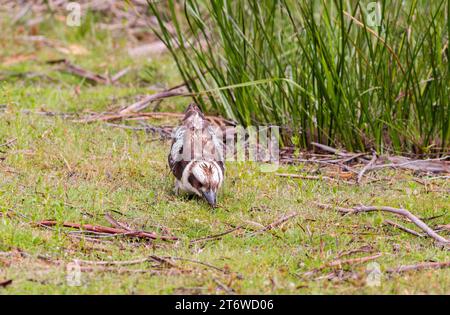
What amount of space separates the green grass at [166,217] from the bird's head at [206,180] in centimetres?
13

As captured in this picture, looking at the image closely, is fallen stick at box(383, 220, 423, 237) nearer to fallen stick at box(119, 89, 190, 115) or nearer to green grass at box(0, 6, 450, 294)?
green grass at box(0, 6, 450, 294)

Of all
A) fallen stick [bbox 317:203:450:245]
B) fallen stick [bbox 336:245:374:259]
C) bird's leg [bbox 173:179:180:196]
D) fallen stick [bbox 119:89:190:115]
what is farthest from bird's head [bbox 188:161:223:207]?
fallen stick [bbox 119:89:190:115]

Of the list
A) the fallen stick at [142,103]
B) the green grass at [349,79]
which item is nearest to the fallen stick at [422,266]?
the green grass at [349,79]

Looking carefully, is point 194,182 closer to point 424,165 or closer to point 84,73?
point 424,165

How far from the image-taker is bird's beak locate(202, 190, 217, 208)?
7238 millimetres

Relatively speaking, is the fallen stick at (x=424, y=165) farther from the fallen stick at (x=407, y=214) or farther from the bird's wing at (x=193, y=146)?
the bird's wing at (x=193, y=146)

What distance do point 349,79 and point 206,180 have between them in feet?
6.99

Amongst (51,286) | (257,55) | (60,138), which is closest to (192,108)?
(257,55)

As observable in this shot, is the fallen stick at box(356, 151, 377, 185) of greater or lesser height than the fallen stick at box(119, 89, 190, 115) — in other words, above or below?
below

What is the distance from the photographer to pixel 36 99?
10859mm

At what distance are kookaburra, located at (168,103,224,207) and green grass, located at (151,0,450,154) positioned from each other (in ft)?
1.29

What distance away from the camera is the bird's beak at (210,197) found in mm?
7238

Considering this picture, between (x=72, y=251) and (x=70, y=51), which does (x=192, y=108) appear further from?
(x=70, y=51)

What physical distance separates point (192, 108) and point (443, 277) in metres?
3.60
